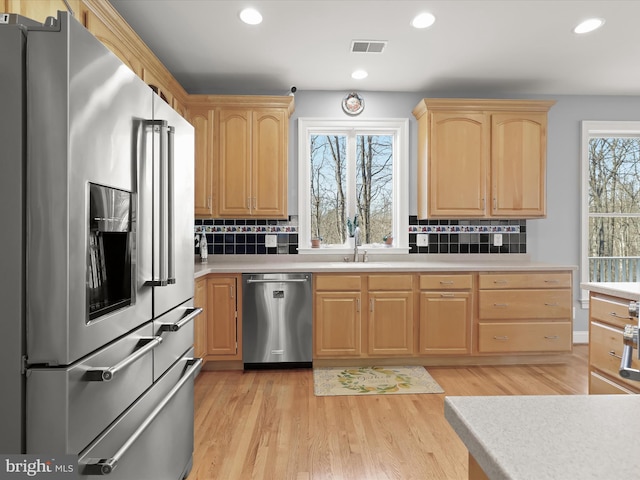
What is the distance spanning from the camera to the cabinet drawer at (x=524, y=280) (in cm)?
352

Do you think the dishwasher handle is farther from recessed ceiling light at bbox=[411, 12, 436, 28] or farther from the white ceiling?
recessed ceiling light at bbox=[411, 12, 436, 28]

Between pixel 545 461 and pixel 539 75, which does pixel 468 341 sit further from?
pixel 545 461

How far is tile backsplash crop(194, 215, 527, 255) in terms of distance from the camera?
4.02m

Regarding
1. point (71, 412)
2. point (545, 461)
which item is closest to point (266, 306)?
point (71, 412)

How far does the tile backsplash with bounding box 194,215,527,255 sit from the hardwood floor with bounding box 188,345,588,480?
1213 mm

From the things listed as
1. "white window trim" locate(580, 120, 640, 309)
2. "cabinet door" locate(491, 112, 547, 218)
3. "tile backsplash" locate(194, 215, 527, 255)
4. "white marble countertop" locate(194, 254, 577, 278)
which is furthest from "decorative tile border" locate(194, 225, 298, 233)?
"white window trim" locate(580, 120, 640, 309)

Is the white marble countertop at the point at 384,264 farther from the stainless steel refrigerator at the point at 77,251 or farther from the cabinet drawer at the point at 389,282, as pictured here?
the stainless steel refrigerator at the point at 77,251

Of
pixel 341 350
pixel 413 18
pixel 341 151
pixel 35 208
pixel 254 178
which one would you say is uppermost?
pixel 413 18

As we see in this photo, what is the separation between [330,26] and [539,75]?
2.16 m

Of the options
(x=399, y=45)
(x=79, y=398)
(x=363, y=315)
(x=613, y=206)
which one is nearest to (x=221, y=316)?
(x=363, y=315)

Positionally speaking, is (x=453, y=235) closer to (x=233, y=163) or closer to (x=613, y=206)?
(x=613, y=206)

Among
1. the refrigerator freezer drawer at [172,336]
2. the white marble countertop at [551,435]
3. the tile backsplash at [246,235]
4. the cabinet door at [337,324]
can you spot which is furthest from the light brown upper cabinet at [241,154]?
the white marble countertop at [551,435]

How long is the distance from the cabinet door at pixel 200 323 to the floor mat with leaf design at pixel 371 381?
0.94 metres

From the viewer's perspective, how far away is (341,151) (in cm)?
420
